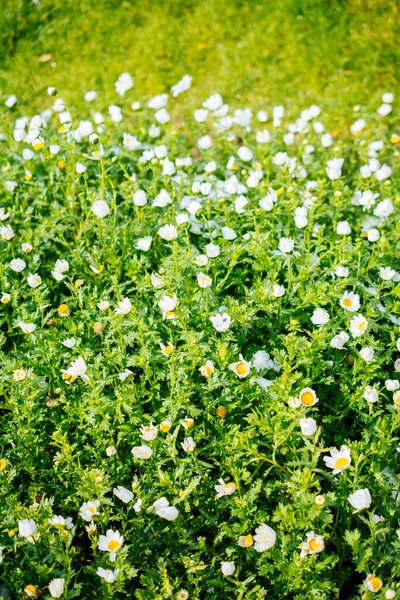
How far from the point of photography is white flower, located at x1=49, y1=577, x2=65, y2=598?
168 centimetres

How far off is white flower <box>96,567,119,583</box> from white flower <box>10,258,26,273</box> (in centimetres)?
142

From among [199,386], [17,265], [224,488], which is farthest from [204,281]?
[17,265]

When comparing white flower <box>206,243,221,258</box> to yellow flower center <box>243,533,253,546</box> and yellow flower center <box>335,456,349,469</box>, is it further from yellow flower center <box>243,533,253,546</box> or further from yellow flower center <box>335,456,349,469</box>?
yellow flower center <box>243,533,253,546</box>

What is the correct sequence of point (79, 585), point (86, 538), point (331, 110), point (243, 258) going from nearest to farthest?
1. point (79, 585)
2. point (86, 538)
3. point (243, 258)
4. point (331, 110)

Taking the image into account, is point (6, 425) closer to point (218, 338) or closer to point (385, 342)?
point (218, 338)

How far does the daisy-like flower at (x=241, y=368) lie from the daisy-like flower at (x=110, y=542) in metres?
0.70

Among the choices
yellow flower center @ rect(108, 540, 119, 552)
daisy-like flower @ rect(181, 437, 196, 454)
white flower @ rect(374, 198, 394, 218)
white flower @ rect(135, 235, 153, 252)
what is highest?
white flower @ rect(135, 235, 153, 252)

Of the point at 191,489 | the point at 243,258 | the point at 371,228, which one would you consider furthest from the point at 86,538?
the point at 371,228

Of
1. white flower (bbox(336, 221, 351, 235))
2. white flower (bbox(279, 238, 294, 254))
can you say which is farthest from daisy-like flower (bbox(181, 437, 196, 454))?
white flower (bbox(336, 221, 351, 235))

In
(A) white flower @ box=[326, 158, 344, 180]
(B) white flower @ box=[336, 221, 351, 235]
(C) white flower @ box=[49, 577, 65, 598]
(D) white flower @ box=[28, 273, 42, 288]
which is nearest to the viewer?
(C) white flower @ box=[49, 577, 65, 598]

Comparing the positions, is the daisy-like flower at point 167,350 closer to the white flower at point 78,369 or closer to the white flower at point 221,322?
the white flower at point 221,322

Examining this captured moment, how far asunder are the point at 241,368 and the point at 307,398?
274 millimetres

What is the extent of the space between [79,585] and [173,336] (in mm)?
980

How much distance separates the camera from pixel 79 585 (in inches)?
69.4
